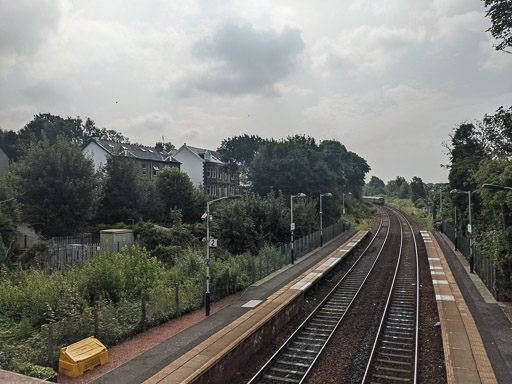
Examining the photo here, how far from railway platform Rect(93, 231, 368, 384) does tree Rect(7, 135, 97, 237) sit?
18.8 m

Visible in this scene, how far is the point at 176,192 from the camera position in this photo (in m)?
45.8

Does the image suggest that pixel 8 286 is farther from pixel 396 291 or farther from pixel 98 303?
pixel 396 291

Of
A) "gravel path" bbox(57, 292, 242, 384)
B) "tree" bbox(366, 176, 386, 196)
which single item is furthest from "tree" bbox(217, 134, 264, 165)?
"tree" bbox(366, 176, 386, 196)

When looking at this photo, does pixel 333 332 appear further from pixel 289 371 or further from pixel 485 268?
pixel 485 268

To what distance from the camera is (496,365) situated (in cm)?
1204

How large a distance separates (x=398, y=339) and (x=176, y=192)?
114ft

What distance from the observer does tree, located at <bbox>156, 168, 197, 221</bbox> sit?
45.8 metres

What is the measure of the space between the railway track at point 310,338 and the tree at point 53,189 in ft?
76.1

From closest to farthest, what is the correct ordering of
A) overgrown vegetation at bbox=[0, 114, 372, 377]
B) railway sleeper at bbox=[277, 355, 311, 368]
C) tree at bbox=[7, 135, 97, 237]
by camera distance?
railway sleeper at bbox=[277, 355, 311, 368], overgrown vegetation at bbox=[0, 114, 372, 377], tree at bbox=[7, 135, 97, 237]

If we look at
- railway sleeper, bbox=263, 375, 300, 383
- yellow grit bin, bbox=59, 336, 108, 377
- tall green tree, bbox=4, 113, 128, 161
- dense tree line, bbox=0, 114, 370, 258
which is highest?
tall green tree, bbox=4, 113, 128, 161

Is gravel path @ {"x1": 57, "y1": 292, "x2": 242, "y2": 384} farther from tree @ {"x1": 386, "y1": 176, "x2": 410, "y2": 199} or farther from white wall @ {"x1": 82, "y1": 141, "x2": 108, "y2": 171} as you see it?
tree @ {"x1": 386, "y1": 176, "x2": 410, "y2": 199}

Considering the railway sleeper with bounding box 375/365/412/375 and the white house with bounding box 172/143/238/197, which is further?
the white house with bounding box 172/143/238/197

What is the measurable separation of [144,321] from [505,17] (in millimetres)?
28409

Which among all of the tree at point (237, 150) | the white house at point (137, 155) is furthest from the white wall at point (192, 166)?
the tree at point (237, 150)
